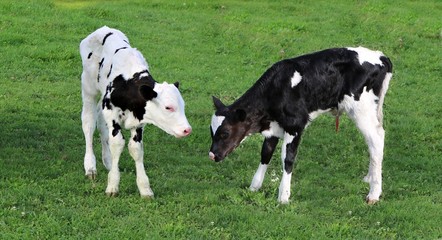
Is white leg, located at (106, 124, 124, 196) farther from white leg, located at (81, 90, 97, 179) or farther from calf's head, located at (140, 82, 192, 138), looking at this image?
white leg, located at (81, 90, 97, 179)

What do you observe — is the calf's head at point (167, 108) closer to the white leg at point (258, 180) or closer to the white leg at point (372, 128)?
the white leg at point (258, 180)

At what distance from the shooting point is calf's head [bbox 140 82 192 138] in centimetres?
925

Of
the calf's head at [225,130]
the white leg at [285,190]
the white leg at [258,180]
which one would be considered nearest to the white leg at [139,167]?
the calf's head at [225,130]

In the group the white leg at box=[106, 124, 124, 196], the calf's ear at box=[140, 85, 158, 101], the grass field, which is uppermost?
the calf's ear at box=[140, 85, 158, 101]

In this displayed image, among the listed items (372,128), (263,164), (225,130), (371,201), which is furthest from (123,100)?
(371,201)

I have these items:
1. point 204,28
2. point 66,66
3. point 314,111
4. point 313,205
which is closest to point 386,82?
point 314,111

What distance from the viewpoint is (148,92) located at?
935 cm

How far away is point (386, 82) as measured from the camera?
416 inches

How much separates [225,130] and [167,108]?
111 centimetres

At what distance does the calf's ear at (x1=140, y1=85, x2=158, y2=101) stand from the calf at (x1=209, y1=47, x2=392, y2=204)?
113 centimetres

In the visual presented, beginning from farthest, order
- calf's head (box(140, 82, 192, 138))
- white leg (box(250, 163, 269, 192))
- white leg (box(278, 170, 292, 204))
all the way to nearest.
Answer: white leg (box(250, 163, 269, 192))
white leg (box(278, 170, 292, 204))
calf's head (box(140, 82, 192, 138))

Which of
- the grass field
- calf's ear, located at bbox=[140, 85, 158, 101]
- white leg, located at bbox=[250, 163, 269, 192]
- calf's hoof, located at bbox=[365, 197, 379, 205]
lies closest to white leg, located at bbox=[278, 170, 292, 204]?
the grass field

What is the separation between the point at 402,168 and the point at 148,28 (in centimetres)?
1156

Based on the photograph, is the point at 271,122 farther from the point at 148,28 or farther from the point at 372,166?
the point at 148,28
